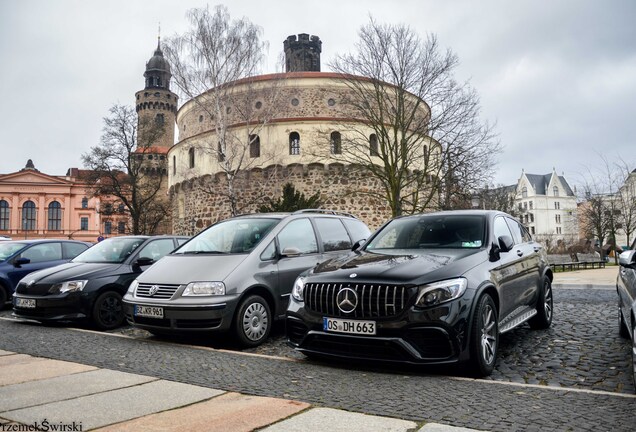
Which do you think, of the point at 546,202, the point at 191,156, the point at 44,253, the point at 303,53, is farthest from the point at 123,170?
the point at 546,202

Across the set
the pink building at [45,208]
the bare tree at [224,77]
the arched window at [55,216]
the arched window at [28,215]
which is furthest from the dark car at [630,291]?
the arched window at [28,215]

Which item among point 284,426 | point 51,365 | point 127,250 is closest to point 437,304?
point 284,426

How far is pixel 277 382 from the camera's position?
15.0 feet

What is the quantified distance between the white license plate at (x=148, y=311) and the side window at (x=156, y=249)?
2651 millimetres

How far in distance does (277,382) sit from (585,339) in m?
4.39

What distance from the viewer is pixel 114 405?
12.4 ft

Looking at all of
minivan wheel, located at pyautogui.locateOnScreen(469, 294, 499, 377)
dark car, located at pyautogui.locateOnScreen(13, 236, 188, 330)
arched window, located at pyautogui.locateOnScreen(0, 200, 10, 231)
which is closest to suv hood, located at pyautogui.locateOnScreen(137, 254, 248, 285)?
dark car, located at pyautogui.locateOnScreen(13, 236, 188, 330)

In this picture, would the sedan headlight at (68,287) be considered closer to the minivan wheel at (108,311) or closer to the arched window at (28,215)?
the minivan wheel at (108,311)

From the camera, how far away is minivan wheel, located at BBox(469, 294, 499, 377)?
4.72 m

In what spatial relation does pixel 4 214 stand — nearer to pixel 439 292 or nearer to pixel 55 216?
pixel 55 216

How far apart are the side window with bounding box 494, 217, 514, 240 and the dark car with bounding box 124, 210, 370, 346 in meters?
2.61

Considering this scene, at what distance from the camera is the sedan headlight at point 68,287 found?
814cm

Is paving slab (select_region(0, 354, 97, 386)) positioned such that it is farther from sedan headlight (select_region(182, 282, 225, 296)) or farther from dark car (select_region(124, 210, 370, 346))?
sedan headlight (select_region(182, 282, 225, 296))

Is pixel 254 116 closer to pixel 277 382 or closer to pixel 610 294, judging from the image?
pixel 610 294
